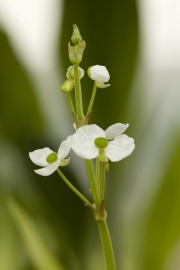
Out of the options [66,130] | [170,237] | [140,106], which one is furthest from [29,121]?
[170,237]

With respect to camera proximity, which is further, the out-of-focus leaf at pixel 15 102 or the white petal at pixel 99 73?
the out-of-focus leaf at pixel 15 102

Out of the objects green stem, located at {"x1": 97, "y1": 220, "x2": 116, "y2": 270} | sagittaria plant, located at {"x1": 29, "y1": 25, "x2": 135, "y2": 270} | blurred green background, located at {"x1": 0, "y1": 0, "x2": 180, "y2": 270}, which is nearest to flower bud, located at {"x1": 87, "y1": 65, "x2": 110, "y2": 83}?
sagittaria plant, located at {"x1": 29, "y1": 25, "x2": 135, "y2": 270}

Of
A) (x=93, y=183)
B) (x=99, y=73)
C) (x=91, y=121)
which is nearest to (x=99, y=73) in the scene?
(x=99, y=73)

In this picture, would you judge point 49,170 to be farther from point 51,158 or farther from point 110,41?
point 110,41

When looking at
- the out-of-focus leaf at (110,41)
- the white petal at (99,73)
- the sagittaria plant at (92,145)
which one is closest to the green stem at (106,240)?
the sagittaria plant at (92,145)

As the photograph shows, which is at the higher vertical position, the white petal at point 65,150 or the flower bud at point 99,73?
the flower bud at point 99,73

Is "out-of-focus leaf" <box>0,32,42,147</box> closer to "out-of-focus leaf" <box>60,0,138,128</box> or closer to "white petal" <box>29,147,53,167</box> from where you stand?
"out-of-focus leaf" <box>60,0,138,128</box>

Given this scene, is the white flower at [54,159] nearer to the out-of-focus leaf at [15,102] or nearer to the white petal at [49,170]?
the white petal at [49,170]
